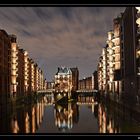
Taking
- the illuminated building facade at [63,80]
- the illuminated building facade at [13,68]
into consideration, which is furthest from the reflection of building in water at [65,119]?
the illuminated building facade at [63,80]

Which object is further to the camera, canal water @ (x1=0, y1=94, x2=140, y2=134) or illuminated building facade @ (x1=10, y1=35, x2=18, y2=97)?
illuminated building facade @ (x1=10, y1=35, x2=18, y2=97)

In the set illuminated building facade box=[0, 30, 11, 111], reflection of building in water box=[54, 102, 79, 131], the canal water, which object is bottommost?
reflection of building in water box=[54, 102, 79, 131]

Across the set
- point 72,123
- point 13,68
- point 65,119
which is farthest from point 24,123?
point 13,68

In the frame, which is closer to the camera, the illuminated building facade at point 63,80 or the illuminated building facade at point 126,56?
the illuminated building facade at point 126,56

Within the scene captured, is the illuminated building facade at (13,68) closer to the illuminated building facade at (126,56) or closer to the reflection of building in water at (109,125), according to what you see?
the illuminated building facade at (126,56)

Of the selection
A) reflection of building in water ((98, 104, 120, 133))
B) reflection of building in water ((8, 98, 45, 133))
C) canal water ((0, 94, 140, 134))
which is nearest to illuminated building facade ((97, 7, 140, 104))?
canal water ((0, 94, 140, 134))

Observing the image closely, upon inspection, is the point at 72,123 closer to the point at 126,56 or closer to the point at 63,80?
the point at 126,56

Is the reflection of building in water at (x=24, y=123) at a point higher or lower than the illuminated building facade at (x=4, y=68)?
lower

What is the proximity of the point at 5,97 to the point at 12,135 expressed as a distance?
6866 cm

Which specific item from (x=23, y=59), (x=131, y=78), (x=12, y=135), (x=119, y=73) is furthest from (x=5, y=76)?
(x=12, y=135)

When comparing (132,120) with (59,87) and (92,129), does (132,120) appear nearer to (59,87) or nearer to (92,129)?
(92,129)

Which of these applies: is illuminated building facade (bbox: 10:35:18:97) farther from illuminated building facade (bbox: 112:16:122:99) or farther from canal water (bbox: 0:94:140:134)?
canal water (bbox: 0:94:140:134)

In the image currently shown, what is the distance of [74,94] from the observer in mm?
156125
